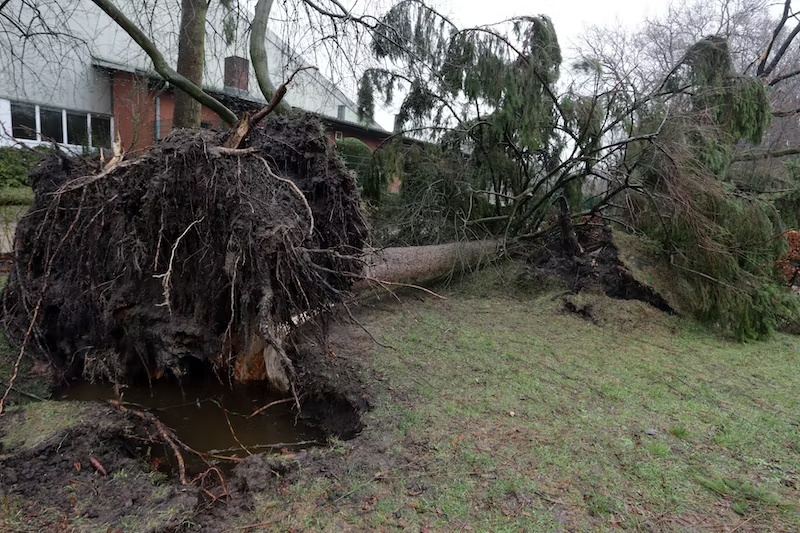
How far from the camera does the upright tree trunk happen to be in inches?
276

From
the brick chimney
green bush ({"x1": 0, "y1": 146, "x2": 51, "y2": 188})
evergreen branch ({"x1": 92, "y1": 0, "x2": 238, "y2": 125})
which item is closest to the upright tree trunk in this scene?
the brick chimney

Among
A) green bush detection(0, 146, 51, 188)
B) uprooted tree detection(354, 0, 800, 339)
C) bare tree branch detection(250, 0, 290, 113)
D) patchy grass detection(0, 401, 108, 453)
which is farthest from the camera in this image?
green bush detection(0, 146, 51, 188)

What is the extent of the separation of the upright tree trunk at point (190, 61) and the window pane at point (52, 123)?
6.96 meters

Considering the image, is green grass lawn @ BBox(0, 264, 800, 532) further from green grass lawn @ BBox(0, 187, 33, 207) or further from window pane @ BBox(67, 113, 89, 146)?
window pane @ BBox(67, 113, 89, 146)

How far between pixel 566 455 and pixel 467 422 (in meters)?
0.59

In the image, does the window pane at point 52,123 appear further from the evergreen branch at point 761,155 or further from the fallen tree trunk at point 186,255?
the evergreen branch at point 761,155

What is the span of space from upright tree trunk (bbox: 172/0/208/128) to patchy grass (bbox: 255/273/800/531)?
505 cm

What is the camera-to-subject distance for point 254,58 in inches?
262

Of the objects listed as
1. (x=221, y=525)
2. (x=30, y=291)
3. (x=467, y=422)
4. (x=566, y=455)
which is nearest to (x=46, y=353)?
(x=30, y=291)

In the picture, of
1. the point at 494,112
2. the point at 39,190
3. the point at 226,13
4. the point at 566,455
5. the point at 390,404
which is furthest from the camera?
the point at 226,13

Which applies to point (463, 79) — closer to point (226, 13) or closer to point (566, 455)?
point (226, 13)

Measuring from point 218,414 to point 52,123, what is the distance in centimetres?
1280

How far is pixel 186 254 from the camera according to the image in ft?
11.0

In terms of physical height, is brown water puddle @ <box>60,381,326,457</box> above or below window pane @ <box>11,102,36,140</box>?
below
